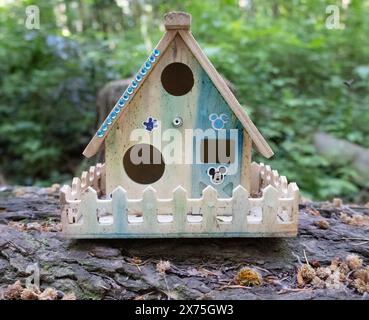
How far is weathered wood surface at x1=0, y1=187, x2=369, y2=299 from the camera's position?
1455mm

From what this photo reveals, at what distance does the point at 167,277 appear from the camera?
1.53m

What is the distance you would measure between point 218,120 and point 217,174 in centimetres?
25

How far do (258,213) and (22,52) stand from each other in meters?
5.10

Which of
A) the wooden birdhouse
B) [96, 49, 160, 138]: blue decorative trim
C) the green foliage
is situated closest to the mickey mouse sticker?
the wooden birdhouse

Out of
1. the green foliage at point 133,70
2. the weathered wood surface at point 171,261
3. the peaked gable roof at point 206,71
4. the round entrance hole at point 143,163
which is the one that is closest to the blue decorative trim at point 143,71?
the peaked gable roof at point 206,71

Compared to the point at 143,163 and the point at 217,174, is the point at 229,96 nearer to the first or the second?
the point at 217,174

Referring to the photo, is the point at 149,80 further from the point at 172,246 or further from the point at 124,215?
the point at 172,246

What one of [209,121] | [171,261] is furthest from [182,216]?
[209,121]

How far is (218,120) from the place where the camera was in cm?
182

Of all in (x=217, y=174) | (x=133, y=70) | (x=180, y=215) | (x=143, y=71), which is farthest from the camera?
(x=133, y=70)

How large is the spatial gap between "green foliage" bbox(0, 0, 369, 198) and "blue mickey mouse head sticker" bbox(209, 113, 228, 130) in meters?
3.16

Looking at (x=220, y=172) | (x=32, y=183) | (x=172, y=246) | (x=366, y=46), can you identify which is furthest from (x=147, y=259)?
(x=366, y=46)

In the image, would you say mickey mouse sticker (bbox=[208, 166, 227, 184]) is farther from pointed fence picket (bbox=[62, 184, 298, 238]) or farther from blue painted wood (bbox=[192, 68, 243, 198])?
pointed fence picket (bbox=[62, 184, 298, 238])

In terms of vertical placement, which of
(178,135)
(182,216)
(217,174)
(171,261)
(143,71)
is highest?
(143,71)
